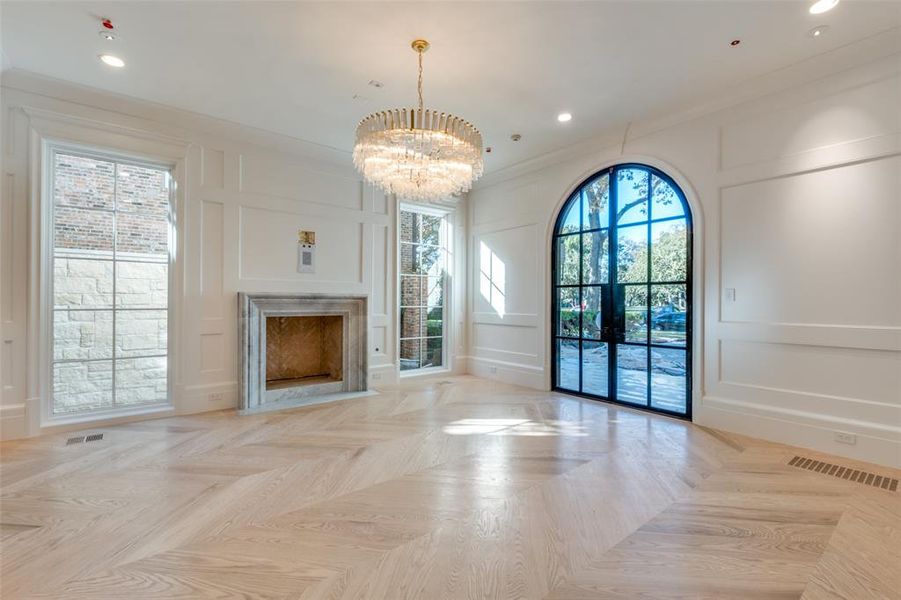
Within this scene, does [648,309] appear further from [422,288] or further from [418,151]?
[422,288]

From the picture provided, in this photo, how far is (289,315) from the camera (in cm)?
521

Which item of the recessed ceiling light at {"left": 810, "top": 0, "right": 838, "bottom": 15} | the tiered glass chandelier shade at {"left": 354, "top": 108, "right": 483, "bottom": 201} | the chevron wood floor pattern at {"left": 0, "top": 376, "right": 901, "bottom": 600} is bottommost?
the chevron wood floor pattern at {"left": 0, "top": 376, "right": 901, "bottom": 600}

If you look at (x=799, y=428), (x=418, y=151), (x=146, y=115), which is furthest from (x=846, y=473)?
(x=146, y=115)

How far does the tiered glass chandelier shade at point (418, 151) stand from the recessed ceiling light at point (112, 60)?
85.1 inches

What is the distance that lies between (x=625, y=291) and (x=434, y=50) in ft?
11.0

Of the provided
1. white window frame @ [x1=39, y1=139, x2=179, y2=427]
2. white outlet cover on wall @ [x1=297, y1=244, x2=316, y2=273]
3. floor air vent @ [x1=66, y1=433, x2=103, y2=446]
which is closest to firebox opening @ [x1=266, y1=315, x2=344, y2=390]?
white outlet cover on wall @ [x1=297, y1=244, x2=316, y2=273]

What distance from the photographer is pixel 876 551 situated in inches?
83.6

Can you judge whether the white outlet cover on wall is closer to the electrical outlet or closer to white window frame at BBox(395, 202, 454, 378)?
white window frame at BBox(395, 202, 454, 378)

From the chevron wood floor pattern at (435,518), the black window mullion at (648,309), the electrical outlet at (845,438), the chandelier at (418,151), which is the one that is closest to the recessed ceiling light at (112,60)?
the chandelier at (418,151)

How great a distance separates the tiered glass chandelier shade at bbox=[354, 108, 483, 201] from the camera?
10.2ft

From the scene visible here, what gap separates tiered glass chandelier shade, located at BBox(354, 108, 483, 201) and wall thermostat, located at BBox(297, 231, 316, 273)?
2.25 meters

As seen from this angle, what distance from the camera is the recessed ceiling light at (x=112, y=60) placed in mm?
3416

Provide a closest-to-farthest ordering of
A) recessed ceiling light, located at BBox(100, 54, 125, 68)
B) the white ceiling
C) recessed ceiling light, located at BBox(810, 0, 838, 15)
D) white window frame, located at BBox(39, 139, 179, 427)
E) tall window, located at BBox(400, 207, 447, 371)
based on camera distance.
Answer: recessed ceiling light, located at BBox(810, 0, 838, 15)
the white ceiling
recessed ceiling light, located at BBox(100, 54, 125, 68)
white window frame, located at BBox(39, 139, 179, 427)
tall window, located at BBox(400, 207, 447, 371)

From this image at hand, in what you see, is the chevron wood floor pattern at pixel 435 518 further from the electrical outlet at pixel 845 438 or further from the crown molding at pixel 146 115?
the crown molding at pixel 146 115
